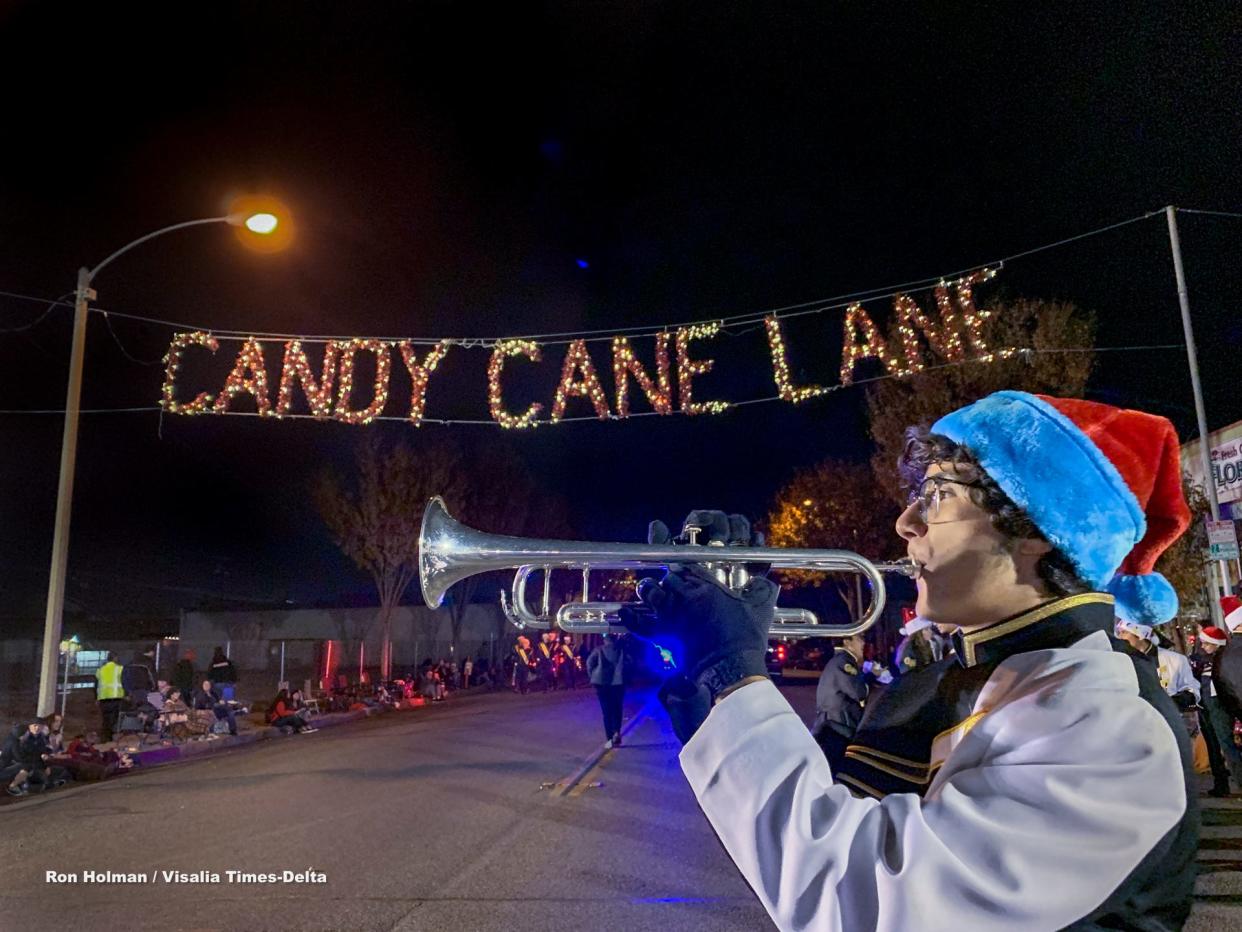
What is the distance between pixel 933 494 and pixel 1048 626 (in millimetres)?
337

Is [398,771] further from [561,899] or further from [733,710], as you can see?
[733,710]

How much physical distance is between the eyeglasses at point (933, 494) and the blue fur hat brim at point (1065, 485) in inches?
2.7

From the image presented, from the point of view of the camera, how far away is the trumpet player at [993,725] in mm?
1230

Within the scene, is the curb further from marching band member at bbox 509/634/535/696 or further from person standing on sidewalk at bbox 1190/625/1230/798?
person standing on sidewalk at bbox 1190/625/1230/798

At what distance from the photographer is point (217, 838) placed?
7.14m

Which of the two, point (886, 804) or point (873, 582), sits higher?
point (873, 582)

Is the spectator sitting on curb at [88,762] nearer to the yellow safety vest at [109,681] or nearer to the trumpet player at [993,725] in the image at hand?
the yellow safety vest at [109,681]

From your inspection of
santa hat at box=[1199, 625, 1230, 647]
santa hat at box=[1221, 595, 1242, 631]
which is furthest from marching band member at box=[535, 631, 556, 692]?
santa hat at box=[1221, 595, 1242, 631]

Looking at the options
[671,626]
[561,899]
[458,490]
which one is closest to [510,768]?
[561,899]

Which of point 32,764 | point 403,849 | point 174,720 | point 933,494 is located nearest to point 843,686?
point 403,849

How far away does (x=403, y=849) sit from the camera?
263 inches

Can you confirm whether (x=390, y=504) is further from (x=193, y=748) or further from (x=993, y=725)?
(x=993, y=725)

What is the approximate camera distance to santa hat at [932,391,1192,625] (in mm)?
1569

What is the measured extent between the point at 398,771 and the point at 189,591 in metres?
40.2
